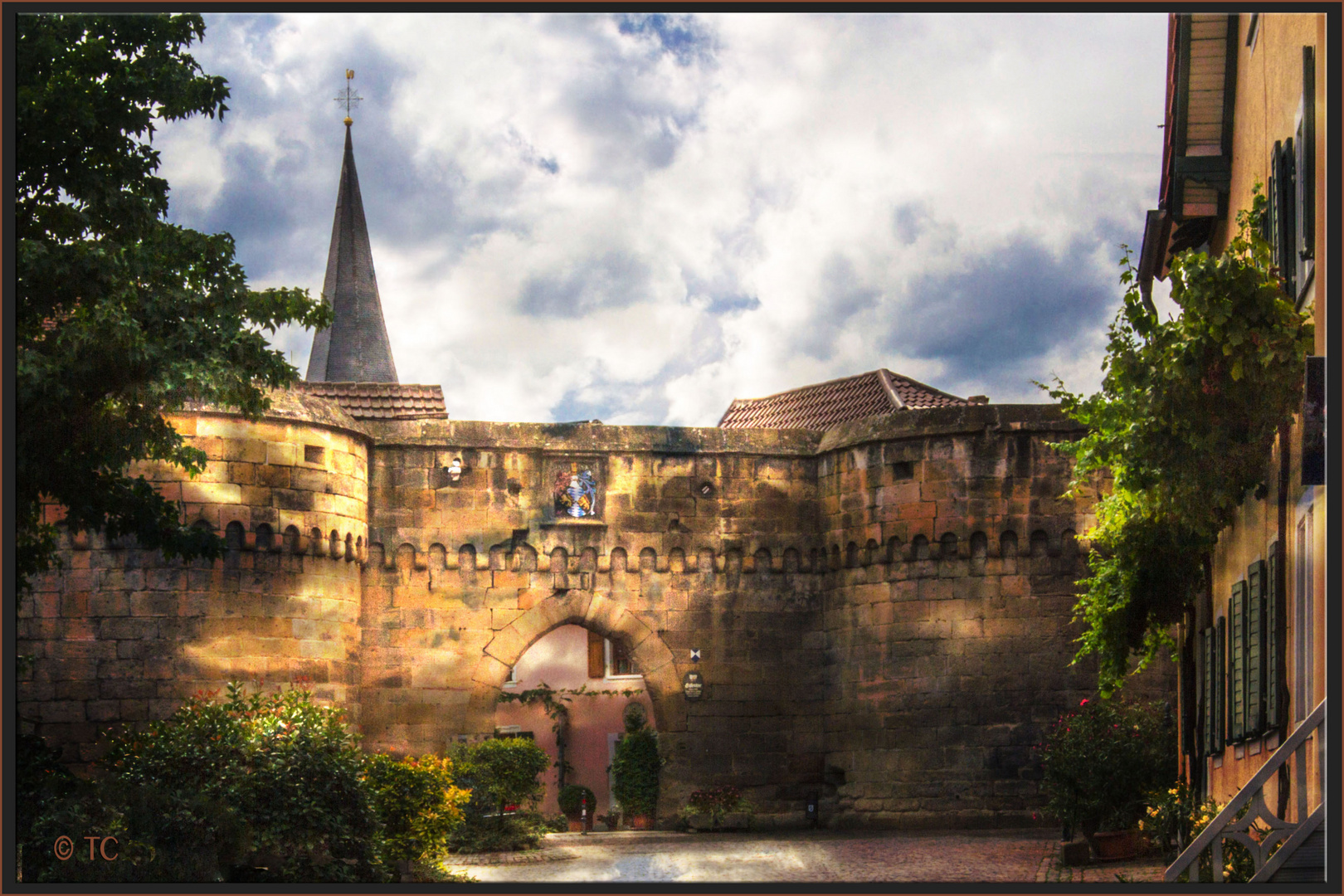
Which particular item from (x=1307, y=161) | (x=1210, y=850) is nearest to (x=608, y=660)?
(x=1210, y=850)

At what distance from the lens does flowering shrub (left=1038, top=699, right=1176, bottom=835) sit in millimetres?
16406

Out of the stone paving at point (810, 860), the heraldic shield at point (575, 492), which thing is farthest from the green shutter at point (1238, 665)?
the heraldic shield at point (575, 492)

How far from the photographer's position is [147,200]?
44.8 feet

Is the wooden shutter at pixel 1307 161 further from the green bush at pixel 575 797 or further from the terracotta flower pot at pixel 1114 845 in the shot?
the green bush at pixel 575 797

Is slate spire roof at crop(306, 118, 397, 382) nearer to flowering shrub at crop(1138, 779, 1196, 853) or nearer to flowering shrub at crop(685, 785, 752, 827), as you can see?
flowering shrub at crop(685, 785, 752, 827)

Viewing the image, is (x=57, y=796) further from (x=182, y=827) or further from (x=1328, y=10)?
(x=1328, y=10)

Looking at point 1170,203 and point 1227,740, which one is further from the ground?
point 1170,203

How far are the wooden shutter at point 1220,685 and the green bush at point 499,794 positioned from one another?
25.8 feet

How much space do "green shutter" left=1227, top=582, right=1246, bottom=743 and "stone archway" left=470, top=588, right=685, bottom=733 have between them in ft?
32.9

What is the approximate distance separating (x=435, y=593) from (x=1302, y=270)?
13623 mm

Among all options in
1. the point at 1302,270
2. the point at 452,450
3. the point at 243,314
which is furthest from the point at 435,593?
the point at 1302,270

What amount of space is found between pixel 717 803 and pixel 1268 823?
13504 millimetres

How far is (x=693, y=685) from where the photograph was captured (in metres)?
22.4

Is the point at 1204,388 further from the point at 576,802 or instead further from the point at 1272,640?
the point at 576,802
